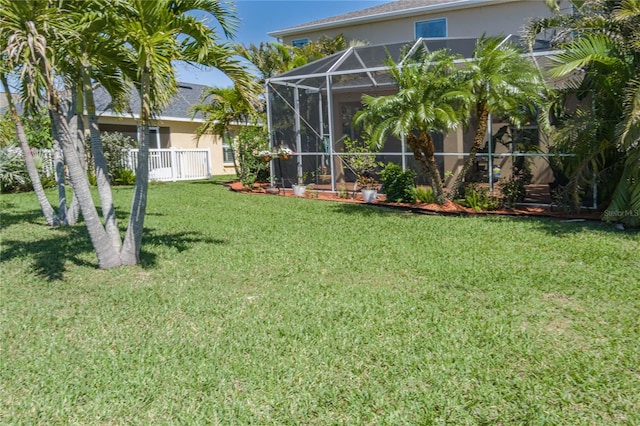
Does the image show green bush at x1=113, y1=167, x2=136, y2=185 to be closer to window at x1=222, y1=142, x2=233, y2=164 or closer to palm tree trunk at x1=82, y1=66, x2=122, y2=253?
window at x1=222, y1=142, x2=233, y2=164

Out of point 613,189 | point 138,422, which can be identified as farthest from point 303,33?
point 138,422

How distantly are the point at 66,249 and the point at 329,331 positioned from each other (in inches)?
200

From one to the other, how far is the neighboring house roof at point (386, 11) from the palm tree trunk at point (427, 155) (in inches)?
418

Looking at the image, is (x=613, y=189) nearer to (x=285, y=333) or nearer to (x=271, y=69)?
(x=285, y=333)

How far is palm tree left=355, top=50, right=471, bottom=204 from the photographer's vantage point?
9.32 m

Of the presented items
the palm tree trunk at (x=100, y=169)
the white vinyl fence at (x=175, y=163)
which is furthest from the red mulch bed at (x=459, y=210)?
the white vinyl fence at (x=175, y=163)

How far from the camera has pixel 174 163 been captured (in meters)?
20.8

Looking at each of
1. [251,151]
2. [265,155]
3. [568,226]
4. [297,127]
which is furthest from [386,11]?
[568,226]

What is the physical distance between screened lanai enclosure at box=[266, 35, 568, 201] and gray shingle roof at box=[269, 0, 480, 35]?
22.1ft

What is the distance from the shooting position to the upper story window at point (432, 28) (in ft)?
64.1

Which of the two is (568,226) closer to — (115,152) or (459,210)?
(459,210)

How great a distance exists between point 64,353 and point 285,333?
1749 mm

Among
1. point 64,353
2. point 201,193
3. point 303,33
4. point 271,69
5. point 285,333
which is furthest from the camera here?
point 303,33

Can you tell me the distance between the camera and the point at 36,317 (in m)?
4.65
